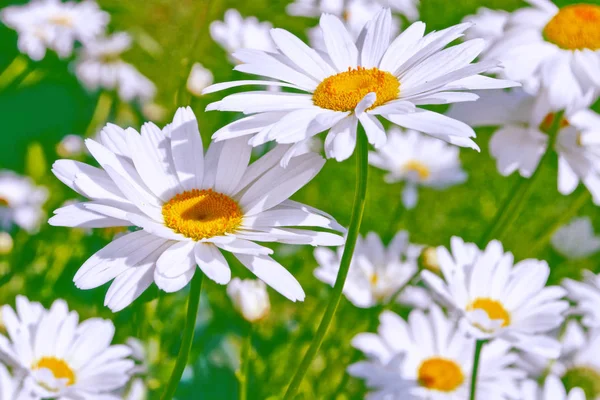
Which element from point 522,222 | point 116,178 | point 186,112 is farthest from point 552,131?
point 522,222

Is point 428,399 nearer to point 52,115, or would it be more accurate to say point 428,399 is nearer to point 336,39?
point 336,39

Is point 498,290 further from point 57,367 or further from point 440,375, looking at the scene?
point 57,367

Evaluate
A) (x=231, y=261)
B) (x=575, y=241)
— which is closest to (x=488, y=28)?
(x=575, y=241)

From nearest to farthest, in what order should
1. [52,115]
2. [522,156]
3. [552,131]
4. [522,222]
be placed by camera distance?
[552,131]
[522,156]
[52,115]
[522,222]

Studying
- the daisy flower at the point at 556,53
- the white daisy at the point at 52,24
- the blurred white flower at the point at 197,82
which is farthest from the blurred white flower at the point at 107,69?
the daisy flower at the point at 556,53

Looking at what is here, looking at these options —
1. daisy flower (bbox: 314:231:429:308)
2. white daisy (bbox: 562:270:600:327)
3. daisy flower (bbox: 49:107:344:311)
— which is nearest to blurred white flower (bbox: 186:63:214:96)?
daisy flower (bbox: 314:231:429:308)

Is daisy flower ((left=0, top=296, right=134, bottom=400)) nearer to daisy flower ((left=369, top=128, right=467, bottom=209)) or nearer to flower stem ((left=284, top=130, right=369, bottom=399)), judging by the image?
flower stem ((left=284, top=130, right=369, bottom=399))
